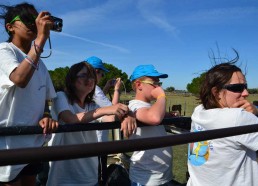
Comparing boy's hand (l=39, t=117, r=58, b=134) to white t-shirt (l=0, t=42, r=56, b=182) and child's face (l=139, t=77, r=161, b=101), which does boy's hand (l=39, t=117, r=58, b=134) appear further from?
child's face (l=139, t=77, r=161, b=101)

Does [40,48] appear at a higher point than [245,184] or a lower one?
higher

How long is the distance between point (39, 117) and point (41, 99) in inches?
4.4

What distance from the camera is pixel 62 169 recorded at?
2.10 meters

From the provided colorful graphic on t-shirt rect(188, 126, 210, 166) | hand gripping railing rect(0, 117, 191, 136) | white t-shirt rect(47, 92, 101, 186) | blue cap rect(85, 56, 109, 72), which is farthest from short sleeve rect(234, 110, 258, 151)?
blue cap rect(85, 56, 109, 72)

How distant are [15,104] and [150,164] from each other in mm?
957

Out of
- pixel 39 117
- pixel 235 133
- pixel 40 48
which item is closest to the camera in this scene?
pixel 235 133

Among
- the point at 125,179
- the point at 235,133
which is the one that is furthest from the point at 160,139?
the point at 125,179

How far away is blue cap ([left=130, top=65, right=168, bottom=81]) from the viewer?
7.00 ft

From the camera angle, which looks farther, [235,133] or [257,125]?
[257,125]

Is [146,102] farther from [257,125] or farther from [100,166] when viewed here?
[257,125]

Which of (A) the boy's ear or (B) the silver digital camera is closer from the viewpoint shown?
(B) the silver digital camera

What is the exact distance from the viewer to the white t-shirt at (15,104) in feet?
5.35

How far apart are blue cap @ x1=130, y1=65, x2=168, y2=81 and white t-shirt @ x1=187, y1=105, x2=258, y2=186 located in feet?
1.76

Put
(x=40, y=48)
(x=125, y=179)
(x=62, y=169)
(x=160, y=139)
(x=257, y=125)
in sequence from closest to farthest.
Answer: (x=160, y=139), (x=257, y=125), (x=40, y=48), (x=62, y=169), (x=125, y=179)
